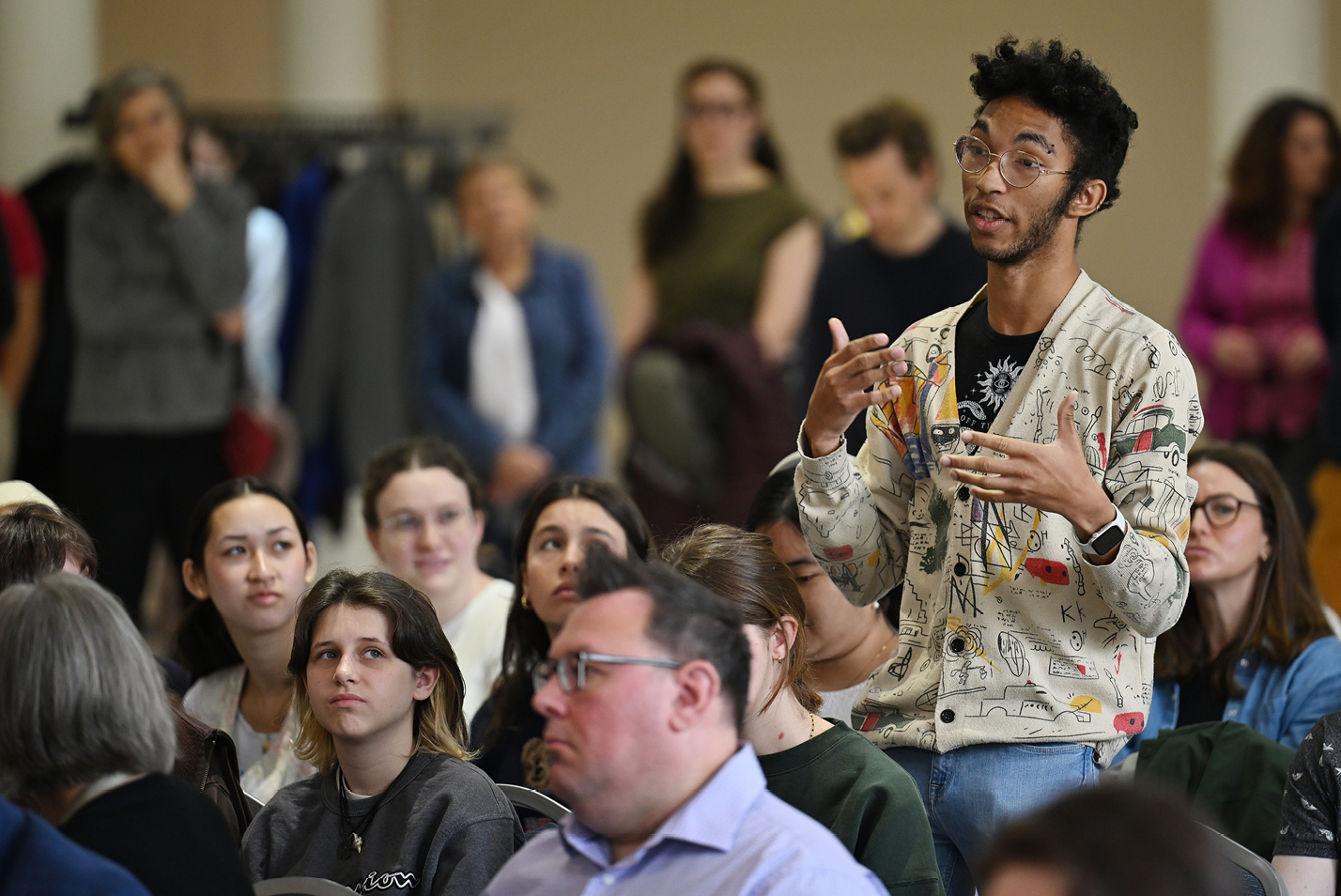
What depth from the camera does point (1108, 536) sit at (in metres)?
1.85

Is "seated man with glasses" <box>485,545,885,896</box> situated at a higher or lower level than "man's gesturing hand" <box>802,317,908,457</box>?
lower

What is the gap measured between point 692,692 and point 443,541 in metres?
1.63

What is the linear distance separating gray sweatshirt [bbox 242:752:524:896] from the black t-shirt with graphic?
31.5 inches

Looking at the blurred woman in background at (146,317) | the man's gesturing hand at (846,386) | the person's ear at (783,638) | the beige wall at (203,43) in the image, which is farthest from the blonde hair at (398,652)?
the beige wall at (203,43)

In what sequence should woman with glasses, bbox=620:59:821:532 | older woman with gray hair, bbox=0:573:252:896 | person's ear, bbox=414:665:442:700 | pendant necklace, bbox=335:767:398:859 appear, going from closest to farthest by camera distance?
1. older woman with gray hair, bbox=0:573:252:896
2. pendant necklace, bbox=335:767:398:859
3. person's ear, bbox=414:665:442:700
4. woman with glasses, bbox=620:59:821:532

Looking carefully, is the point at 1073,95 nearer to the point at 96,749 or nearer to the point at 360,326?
the point at 96,749

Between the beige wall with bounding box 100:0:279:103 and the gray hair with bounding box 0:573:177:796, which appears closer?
the gray hair with bounding box 0:573:177:796

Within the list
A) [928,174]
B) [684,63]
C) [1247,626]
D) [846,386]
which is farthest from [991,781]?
[684,63]

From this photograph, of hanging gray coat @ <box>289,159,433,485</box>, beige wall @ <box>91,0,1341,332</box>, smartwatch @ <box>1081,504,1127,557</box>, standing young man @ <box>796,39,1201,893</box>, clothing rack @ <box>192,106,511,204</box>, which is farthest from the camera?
beige wall @ <box>91,0,1341,332</box>

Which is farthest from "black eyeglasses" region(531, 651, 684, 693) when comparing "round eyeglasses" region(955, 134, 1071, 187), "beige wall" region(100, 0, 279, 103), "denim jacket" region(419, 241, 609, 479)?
"beige wall" region(100, 0, 279, 103)

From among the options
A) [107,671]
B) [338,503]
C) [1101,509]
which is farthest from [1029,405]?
[338,503]

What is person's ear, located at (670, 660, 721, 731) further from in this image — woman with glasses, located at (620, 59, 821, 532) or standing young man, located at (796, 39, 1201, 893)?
woman with glasses, located at (620, 59, 821, 532)

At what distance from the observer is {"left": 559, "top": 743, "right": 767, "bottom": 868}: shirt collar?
5.26 feet

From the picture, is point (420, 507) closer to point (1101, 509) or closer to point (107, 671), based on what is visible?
point (107, 671)
